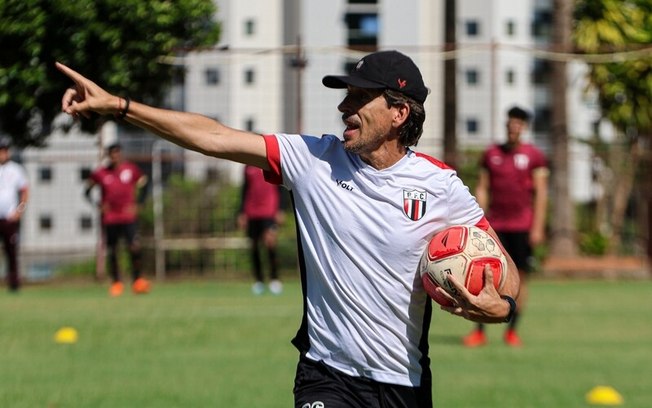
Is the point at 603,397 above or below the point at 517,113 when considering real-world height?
below

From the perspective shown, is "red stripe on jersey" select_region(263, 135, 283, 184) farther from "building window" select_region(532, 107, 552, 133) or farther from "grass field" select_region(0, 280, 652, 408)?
"building window" select_region(532, 107, 552, 133)

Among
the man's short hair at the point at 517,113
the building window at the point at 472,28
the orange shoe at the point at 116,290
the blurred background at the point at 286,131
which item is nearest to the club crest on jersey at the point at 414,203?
the man's short hair at the point at 517,113

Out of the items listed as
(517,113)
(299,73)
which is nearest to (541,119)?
(299,73)

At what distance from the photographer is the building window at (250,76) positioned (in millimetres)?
24250

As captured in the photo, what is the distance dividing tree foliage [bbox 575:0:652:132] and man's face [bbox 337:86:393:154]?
21.4m

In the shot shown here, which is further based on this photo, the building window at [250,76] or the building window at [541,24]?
the building window at [541,24]

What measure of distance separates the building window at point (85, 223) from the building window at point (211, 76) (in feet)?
10.5

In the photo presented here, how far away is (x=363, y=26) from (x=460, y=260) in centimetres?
6330

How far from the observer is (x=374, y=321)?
563 cm

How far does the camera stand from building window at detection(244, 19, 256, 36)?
59.5 meters

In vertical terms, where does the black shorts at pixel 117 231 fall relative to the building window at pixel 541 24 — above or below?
below

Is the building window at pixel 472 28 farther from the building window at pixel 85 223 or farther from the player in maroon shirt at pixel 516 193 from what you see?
the player in maroon shirt at pixel 516 193

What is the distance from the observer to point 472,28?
74.2 meters

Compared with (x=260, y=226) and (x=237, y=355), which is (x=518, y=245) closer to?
(x=237, y=355)
